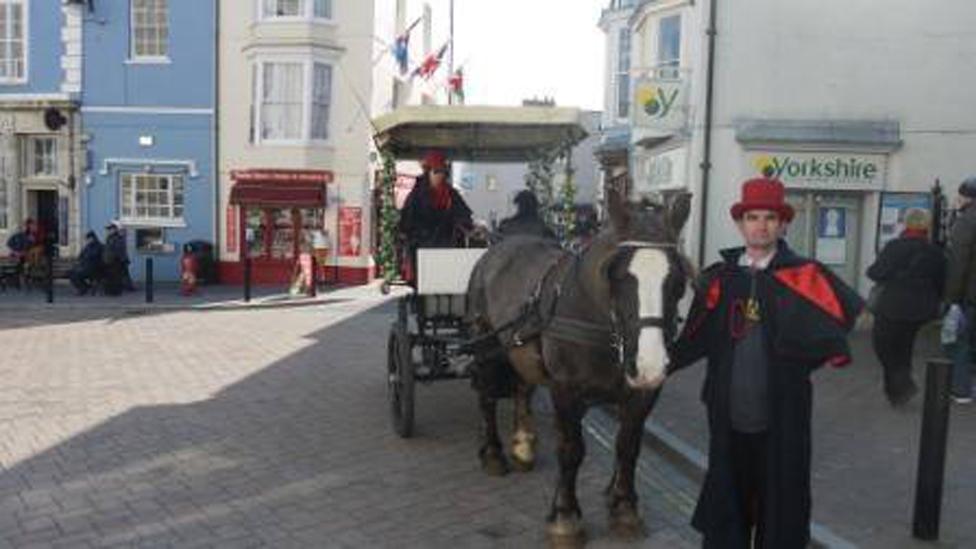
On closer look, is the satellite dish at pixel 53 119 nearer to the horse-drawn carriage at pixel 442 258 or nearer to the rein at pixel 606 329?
the horse-drawn carriage at pixel 442 258

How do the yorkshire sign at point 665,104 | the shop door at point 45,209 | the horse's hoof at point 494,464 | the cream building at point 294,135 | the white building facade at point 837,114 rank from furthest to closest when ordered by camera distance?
the shop door at point 45,209, the cream building at point 294,135, the yorkshire sign at point 665,104, the white building facade at point 837,114, the horse's hoof at point 494,464

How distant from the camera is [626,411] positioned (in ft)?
17.5

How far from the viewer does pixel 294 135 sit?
2439 cm

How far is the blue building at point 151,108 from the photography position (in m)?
24.7

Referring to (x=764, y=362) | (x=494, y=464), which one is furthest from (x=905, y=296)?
(x=764, y=362)

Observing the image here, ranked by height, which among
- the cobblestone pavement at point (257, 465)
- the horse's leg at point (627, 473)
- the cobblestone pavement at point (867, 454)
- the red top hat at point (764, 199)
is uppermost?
the red top hat at point (764, 199)

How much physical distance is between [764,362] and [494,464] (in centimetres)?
311

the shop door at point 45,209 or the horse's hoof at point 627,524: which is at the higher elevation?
the shop door at point 45,209

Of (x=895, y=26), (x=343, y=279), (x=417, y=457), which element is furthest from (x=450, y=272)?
(x=343, y=279)

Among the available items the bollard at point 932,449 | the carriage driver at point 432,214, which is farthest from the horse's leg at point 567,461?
the carriage driver at point 432,214

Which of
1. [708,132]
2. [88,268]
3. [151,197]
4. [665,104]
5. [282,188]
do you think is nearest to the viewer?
[708,132]

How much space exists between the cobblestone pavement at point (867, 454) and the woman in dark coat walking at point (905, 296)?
333 millimetres

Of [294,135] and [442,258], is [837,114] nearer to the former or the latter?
[442,258]

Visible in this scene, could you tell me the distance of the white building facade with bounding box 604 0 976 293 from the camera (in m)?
15.0
